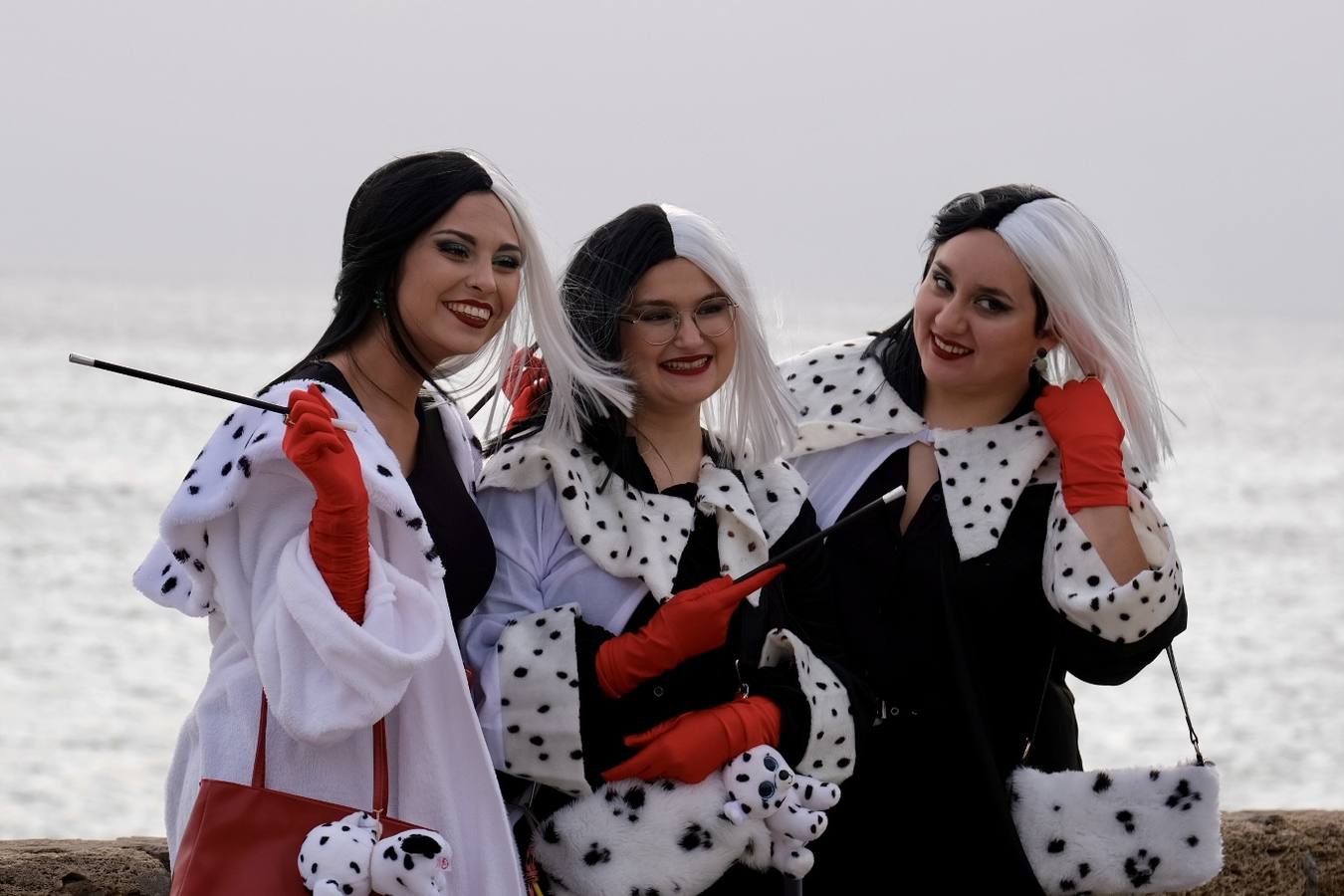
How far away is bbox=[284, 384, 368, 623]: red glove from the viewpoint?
2.37 m

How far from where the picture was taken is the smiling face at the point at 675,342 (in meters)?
2.93

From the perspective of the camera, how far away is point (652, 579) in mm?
2820

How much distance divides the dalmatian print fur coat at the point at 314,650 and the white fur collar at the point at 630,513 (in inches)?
12.5

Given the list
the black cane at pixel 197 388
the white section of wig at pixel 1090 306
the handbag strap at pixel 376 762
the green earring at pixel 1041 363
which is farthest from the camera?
the green earring at pixel 1041 363

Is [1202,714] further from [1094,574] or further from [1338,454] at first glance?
[1338,454]

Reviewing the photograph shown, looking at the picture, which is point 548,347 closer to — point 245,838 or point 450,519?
point 450,519

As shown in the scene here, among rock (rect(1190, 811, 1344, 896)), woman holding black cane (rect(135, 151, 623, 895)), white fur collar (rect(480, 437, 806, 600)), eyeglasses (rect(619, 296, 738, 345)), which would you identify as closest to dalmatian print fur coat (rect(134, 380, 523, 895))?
woman holding black cane (rect(135, 151, 623, 895))

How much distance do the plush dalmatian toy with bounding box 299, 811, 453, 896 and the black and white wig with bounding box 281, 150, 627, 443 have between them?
76 centimetres

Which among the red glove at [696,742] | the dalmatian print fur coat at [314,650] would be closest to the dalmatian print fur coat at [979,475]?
the red glove at [696,742]

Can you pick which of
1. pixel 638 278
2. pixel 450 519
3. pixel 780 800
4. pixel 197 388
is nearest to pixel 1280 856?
pixel 780 800

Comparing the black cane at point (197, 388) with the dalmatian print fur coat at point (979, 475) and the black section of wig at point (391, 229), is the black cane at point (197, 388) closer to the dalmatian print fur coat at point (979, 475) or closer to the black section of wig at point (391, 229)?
the black section of wig at point (391, 229)

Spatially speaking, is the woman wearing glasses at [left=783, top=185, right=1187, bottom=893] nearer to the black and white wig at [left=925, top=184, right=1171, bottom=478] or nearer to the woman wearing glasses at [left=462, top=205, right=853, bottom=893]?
the black and white wig at [left=925, top=184, right=1171, bottom=478]

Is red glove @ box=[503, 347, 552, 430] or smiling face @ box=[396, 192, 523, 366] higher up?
smiling face @ box=[396, 192, 523, 366]

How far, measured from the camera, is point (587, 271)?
9.85ft
